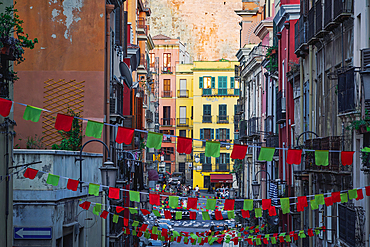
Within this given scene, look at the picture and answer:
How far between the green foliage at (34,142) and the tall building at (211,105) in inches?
2016

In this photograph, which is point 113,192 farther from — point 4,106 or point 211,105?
point 211,105

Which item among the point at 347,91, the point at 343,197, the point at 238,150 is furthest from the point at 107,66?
the point at 343,197

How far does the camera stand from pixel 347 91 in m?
13.6

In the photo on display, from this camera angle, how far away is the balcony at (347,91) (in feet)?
43.6

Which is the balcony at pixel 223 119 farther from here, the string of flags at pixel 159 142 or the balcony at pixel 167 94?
the string of flags at pixel 159 142

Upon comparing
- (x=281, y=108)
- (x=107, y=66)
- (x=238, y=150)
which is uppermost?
(x=107, y=66)

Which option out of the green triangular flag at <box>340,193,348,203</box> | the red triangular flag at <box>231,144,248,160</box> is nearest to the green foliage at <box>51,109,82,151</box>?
the red triangular flag at <box>231,144,248,160</box>

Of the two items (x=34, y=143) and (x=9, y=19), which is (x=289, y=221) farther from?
(x=9, y=19)

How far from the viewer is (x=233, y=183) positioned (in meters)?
68.3

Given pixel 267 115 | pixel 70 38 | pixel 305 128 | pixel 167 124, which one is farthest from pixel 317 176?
pixel 167 124

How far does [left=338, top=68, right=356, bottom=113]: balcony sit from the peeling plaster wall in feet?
224

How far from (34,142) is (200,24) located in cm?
6448

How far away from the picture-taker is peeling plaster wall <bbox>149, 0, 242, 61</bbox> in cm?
8212

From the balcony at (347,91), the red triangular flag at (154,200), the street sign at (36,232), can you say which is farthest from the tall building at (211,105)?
the balcony at (347,91)
